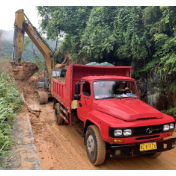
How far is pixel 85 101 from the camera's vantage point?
466 centimetres

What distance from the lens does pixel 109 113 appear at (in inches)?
147

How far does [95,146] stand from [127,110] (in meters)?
1.06

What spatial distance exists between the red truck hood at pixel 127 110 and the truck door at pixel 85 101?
53cm

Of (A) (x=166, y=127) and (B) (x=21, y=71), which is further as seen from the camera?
(B) (x=21, y=71)

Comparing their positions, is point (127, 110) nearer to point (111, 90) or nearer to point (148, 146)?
point (148, 146)

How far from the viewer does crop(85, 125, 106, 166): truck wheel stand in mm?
3551

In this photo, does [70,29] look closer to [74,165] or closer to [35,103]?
[35,103]

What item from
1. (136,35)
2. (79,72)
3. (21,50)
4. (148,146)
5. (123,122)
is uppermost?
(136,35)

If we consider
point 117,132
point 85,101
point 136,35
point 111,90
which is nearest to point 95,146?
point 117,132

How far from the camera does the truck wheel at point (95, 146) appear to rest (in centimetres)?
355

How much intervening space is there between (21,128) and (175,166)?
4642mm

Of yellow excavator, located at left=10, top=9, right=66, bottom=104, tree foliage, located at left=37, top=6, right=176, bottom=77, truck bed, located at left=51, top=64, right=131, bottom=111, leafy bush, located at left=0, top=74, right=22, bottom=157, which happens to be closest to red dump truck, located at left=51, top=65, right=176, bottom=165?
truck bed, located at left=51, top=64, right=131, bottom=111

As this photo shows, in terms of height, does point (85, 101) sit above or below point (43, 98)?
above
